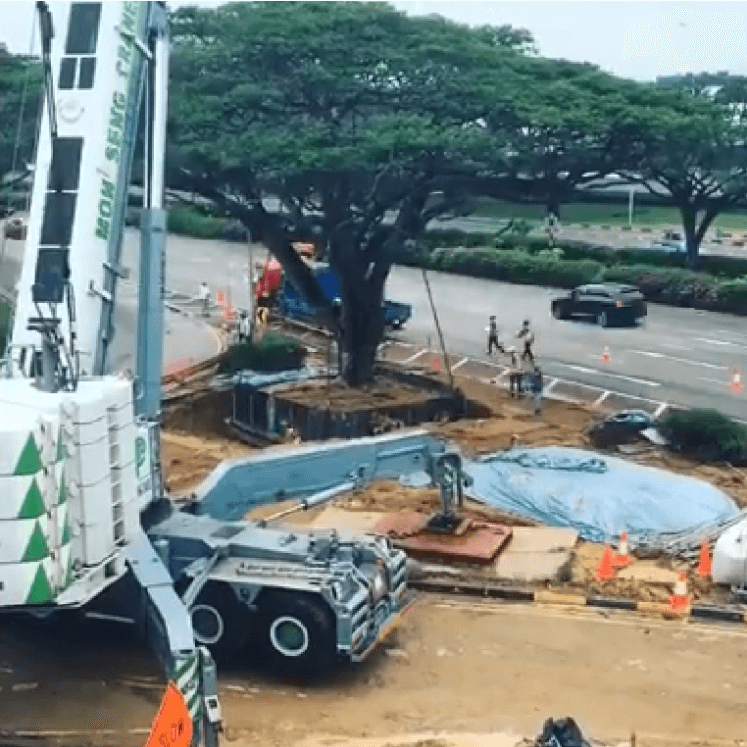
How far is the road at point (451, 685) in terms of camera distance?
50.0 ft

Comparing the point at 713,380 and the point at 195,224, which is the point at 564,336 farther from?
the point at 195,224

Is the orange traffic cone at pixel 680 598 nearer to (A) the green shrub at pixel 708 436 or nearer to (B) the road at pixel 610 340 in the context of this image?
(A) the green shrub at pixel 708 436

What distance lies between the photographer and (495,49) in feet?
111

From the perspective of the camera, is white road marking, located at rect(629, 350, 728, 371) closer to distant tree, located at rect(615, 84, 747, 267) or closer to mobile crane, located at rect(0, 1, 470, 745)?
distant tree, located at rect(615, 84, 747, 267)

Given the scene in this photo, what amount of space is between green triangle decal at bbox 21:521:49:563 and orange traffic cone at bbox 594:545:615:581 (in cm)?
923

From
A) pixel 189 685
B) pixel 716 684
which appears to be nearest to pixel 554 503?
pixel 716 684

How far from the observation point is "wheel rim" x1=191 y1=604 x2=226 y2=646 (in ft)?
52.6

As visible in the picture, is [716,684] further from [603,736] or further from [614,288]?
[614,288]

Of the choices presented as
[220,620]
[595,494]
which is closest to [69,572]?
[220,620]

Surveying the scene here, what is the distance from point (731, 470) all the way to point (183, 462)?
9.60m

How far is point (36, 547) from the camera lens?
40.6ft

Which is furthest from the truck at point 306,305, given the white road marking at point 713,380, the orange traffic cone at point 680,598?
the orange traffic cone at point 680,598

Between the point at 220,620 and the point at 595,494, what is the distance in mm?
→ 8515

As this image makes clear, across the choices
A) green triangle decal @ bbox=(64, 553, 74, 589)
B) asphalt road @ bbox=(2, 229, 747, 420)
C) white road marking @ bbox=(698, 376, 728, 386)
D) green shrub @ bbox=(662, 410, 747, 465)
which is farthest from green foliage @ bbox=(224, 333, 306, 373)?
green triangle decal @ bbox=(64, 553, 74, 589)
